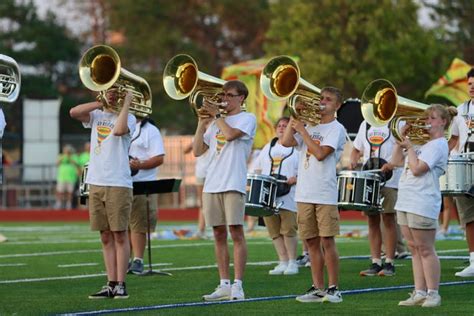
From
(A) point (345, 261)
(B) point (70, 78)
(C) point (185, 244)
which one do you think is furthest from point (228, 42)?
(A) point (345, 261)

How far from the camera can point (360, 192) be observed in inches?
554

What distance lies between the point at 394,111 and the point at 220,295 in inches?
89.5

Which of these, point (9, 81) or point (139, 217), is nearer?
point (9, 81)

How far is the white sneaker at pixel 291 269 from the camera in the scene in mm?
15117

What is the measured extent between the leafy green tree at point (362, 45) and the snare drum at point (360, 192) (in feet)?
112

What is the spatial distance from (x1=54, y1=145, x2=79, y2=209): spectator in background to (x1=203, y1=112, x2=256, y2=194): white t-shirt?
2223cm

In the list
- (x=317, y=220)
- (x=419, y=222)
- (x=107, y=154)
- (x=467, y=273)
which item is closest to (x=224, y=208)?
(x=317, y=220)

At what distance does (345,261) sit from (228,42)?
49730 millimetres


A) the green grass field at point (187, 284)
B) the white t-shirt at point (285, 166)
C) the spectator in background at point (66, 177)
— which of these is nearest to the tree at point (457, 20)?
the spectator in background at point (66, 177)

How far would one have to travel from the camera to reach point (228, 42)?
65.8m

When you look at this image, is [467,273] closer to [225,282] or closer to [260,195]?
[260,195]

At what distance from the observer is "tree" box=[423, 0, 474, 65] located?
2255 inches

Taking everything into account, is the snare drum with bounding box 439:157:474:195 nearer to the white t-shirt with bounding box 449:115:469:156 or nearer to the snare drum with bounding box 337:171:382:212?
the white t-shirt with bounding box 449:115:469:156

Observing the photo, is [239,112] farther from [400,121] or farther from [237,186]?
[400,121]
